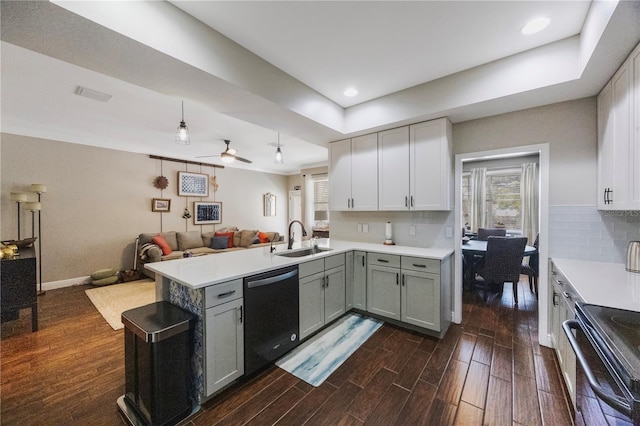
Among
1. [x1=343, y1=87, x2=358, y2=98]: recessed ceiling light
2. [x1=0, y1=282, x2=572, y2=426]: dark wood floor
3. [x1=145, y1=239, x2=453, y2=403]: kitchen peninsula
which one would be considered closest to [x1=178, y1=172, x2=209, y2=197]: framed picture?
[x1=0, y1=282, x2=572, y2=426]: dark wood floor

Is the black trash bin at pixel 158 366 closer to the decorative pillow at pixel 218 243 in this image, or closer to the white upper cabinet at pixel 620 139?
the white upper cabinet at pixel 620 139

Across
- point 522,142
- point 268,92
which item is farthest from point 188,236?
point 522,142

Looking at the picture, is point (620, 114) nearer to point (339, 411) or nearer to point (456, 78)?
point (456, 78)

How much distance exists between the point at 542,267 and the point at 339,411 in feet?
8.00

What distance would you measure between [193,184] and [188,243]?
156 centimetres

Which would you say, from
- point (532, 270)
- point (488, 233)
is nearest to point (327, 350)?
point (532, 270)

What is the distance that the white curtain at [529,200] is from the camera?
5.35 meters

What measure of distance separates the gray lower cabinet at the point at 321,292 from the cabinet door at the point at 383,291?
0.34 m

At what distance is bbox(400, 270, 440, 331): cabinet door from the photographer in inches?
102

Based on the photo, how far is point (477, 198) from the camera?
6086 mm

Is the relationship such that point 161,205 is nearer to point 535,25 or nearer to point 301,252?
point 301,252

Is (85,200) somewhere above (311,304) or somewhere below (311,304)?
above

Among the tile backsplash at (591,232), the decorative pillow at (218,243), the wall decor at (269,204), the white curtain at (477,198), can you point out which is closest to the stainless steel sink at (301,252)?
the tile backsplash at (591,232)

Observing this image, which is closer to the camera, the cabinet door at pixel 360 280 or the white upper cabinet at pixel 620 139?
the white upper cabinet at pixel 620 139
